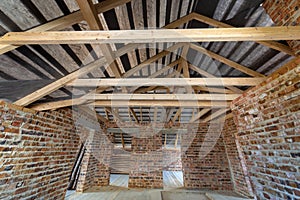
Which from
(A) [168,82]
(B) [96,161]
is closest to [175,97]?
(A) [168,82]

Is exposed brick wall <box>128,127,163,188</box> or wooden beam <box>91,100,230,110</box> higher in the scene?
wooden beam <box>91,100,230,110</box>

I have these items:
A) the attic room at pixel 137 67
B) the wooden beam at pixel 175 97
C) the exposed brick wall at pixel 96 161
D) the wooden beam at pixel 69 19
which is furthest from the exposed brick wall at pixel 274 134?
the exposed brick wall at pixel 96 161

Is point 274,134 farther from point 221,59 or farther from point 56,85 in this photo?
point 56,85

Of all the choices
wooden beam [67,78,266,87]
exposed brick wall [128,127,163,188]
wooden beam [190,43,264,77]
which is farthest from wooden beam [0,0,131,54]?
exposed brick wall [128,127,163,188]

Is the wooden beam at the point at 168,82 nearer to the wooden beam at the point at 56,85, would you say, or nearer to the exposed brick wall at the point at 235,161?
the wooden beam at the point at 56,85

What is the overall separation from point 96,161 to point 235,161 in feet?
16.2

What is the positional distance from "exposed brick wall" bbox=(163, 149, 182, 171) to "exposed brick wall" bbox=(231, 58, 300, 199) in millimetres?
7126

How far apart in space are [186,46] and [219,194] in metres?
4.49

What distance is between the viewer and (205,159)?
5.04 meters

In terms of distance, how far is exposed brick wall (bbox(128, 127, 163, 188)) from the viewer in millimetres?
4902

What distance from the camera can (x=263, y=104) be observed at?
206 cm

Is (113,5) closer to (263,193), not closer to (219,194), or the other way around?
(263,193)

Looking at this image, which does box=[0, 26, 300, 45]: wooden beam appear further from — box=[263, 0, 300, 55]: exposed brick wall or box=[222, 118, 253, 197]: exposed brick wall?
box=[222, 118, 253, 197]: exposed brick wall

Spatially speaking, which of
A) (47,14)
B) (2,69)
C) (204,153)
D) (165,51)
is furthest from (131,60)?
(204,153)
